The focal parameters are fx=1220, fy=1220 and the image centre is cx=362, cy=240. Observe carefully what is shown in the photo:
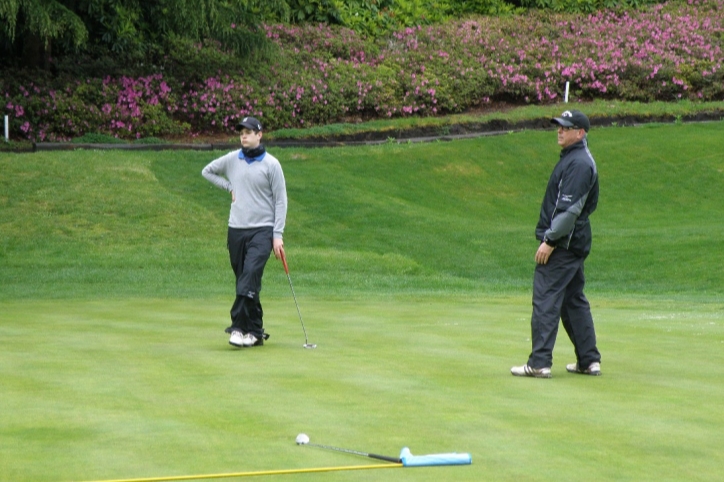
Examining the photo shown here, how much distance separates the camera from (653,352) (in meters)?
9.91

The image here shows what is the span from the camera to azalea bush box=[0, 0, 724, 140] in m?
30.9

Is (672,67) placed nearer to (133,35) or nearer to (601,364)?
(133,35)

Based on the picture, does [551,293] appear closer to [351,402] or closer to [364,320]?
[351,402]

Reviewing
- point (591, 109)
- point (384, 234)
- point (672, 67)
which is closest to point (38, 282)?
point (384, 234)

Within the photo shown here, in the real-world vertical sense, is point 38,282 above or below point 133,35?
below

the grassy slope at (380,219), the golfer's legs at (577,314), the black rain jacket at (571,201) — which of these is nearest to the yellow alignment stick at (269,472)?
the black rain jacket at (571,201)

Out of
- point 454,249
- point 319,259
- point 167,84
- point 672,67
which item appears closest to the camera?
point 319,259

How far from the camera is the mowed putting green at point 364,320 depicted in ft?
20.1

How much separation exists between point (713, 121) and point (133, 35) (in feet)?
53.4

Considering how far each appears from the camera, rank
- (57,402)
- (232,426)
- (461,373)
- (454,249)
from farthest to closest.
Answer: (454,249)
(461,373)
(57,402)
(232,426)

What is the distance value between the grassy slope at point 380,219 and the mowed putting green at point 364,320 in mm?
73

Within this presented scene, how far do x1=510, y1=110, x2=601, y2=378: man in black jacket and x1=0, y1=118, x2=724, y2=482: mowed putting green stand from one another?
255 mm

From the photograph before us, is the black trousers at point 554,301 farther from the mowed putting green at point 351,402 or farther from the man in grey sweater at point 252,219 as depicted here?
the man in grey sweater at point 252,219

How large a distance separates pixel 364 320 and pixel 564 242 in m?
4.32
